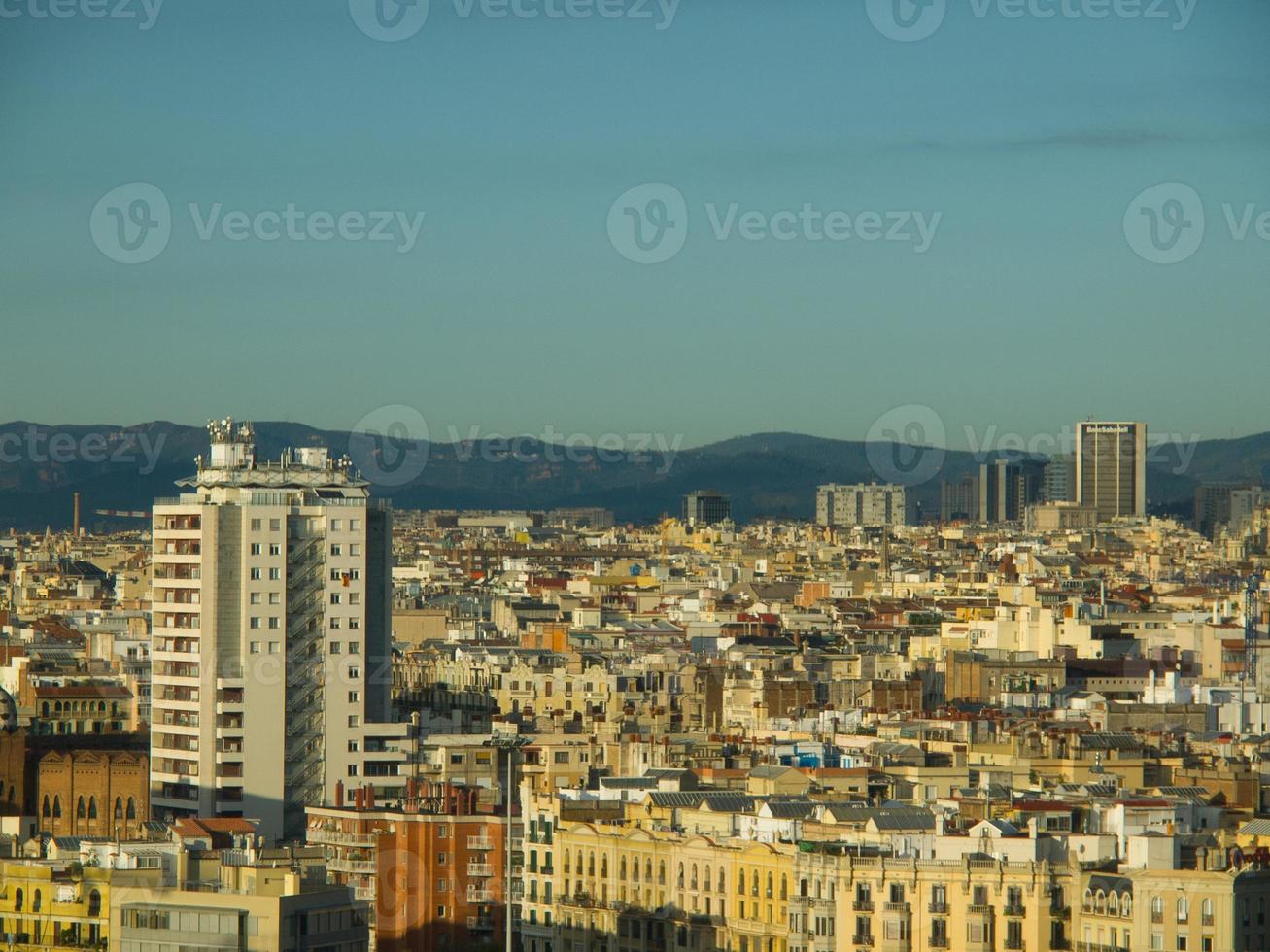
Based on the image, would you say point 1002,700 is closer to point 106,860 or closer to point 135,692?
point 135,692

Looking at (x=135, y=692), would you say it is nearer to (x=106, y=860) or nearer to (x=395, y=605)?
(x=106, y=860)

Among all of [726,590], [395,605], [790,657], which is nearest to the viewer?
[790,657]

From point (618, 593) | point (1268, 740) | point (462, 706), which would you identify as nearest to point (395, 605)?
point (618, 593)

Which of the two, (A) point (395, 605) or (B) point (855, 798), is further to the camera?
(A) point (395, 605)

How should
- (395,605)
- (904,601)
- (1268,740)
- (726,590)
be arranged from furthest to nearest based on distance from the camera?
(726,590)
(904,601)
(395,605)
(1268,740)

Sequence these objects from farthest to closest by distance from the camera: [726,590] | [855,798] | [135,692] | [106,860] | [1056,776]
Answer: [726,590] → [135,692] → [1056,776] → [855,798] → [106,860]

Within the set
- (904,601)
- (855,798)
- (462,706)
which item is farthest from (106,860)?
(904,601)
